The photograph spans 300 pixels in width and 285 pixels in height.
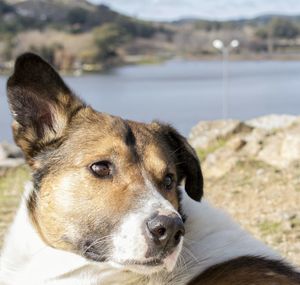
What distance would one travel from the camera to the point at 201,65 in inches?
1422

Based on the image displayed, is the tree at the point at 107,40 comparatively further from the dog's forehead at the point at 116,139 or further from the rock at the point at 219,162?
the dog's forehead at the point at 116,139

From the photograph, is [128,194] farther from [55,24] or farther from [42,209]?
[55,24]

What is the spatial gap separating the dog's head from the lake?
6.09 metres

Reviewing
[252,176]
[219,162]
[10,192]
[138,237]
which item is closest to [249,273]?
[138,237]

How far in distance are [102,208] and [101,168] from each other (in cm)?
25

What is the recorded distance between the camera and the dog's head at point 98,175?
3199mm

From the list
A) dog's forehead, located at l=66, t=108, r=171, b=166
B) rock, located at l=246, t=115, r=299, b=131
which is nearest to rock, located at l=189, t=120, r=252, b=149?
rock, located at l=246, t=115, r=299, b=131

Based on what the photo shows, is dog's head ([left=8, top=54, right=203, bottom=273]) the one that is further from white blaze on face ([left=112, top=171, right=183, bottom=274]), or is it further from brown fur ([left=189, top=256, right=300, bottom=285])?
brown fur ([left=189, top=256, right=300, bottom=285])

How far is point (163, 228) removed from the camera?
10.1 ft

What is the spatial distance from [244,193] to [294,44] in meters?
21.5

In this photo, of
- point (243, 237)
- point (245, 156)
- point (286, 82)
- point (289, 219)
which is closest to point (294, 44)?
point (286, 82)

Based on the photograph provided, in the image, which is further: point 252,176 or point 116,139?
point 252,176

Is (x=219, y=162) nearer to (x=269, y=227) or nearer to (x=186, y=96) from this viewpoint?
(x=269, y=227)

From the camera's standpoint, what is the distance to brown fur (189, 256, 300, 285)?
3.43 metres
